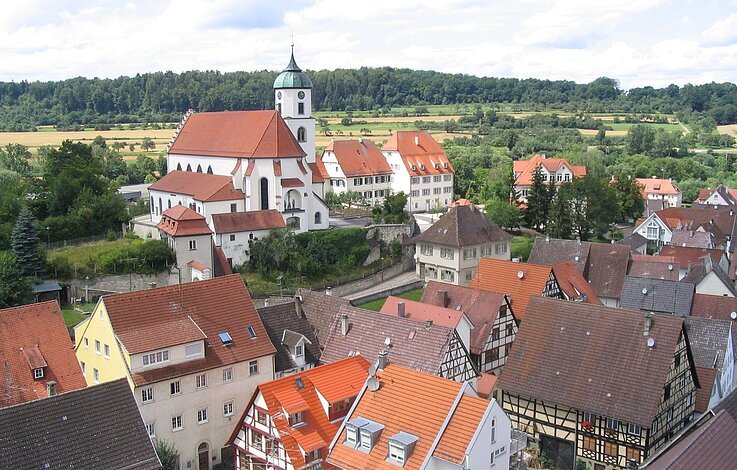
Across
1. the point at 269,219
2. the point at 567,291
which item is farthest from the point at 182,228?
the point at 567,291

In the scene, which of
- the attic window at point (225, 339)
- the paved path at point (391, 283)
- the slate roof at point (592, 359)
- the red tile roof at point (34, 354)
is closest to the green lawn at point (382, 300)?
the paved path at point (391, 283)

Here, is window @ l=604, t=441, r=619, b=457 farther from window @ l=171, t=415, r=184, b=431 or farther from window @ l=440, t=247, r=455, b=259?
window @ l=440, t=247, r=455, b=259

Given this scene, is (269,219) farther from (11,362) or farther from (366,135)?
(366,135)

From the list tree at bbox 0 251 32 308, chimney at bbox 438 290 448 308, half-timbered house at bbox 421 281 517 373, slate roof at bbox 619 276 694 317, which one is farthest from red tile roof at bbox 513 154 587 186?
tree at bbox 0 251 32 308

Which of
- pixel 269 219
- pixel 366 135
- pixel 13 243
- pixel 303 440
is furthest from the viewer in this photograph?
pixel 366 135

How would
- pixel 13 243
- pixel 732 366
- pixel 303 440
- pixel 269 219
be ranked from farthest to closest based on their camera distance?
pixel 269 219 < pixel 13 243 < pixel 732 366 < pixel 303 440

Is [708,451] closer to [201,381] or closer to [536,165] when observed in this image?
[201,381]
